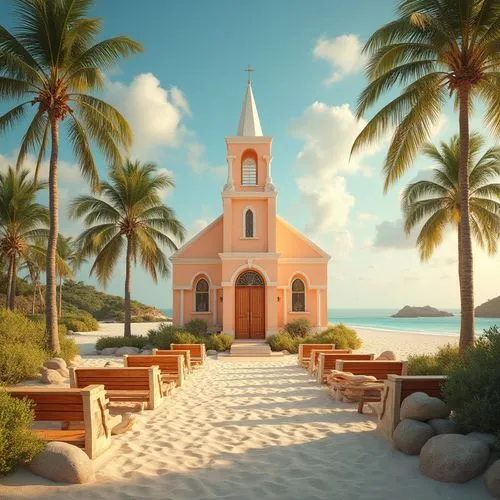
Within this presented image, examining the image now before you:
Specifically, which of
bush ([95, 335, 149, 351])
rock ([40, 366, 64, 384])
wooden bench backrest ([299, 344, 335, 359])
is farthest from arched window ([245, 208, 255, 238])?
rock ([40, 366, 64, 384])

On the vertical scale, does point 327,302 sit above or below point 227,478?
above

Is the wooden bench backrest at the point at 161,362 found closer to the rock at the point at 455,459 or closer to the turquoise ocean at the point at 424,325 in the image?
the rock at the point at 455,459

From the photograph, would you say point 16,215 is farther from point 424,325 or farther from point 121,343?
point 424,325

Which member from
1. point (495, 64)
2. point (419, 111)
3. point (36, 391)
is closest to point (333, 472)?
point (36, 391)

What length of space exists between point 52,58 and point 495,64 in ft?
40.9

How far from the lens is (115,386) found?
830 cm

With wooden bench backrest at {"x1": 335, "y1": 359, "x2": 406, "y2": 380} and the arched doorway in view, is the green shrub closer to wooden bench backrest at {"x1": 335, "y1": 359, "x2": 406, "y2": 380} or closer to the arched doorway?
the arched doorway

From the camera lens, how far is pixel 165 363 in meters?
11.3

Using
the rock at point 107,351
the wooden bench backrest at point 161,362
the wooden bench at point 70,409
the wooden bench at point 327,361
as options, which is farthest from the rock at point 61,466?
the rock at point 107,351

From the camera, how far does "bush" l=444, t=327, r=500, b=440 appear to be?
527 cm

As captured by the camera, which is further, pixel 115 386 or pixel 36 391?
pixel 115 386

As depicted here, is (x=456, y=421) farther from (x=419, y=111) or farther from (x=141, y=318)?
(x=141, y=318)

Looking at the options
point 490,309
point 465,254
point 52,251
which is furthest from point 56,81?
point 490,309

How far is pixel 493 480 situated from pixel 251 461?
2564mm
